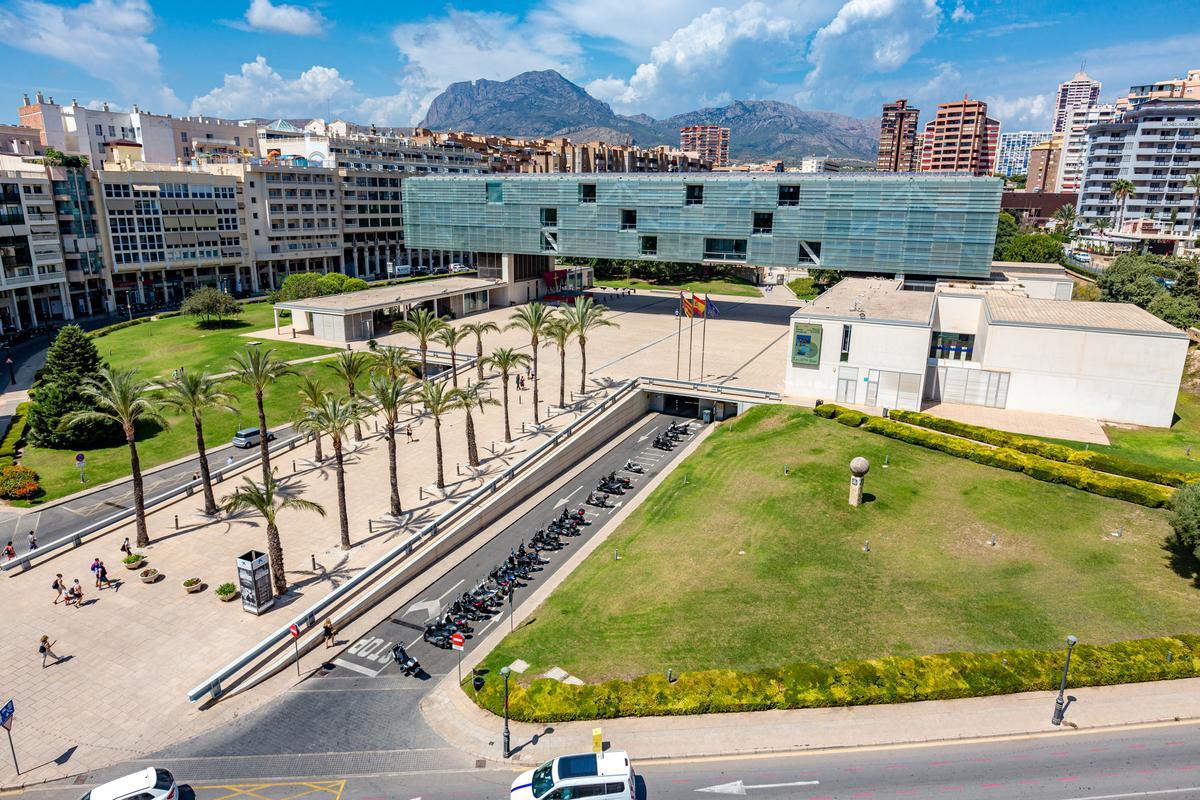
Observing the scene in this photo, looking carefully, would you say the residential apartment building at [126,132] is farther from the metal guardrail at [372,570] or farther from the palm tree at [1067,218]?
the palm tree at [1067,218]

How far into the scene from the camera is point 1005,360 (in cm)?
5453

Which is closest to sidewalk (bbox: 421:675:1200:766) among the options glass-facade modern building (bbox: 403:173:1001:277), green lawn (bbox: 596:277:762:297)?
glass-facade modern building (bbox: 403:173:1001:277)

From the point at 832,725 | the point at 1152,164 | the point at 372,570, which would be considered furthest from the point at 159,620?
the point at 1152,164

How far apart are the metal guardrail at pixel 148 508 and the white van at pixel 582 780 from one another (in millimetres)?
30432

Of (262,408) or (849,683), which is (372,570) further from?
(849,683)

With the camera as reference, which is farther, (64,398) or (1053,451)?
(64,398)

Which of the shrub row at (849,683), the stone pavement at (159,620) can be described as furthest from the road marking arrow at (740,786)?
the stone pavement at (159,620)

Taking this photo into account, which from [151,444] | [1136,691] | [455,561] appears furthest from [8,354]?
[1136,691]

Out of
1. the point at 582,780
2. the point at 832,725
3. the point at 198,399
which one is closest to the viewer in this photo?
the point at 582,780

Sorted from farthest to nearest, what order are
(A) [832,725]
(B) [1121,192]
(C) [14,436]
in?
(B) [1121,192], (C) [14,436], (A) [832,725]

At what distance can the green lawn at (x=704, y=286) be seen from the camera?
119 meters

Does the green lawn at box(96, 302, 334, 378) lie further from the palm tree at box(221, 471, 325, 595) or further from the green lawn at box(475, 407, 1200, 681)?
the green lawn at box(475, 407, 1200, 681)

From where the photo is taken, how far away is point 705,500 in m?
44.1

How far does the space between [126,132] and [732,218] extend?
121511 mm
